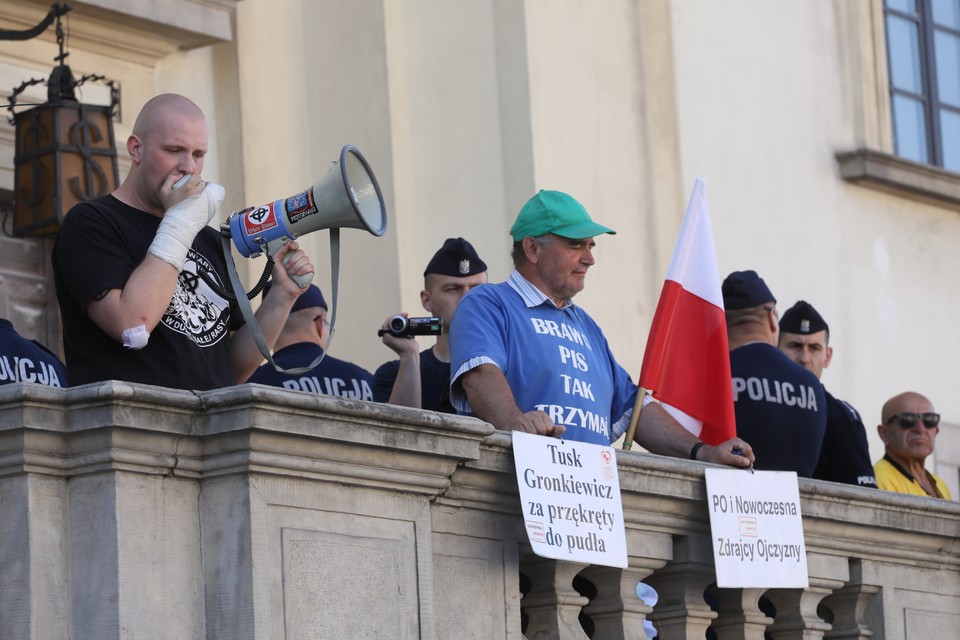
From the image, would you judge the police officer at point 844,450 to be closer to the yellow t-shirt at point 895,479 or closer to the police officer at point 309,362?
the yellow t-shirt at point 895,479

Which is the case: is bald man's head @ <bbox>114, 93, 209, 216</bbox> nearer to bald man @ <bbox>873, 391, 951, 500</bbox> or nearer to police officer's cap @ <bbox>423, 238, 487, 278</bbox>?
police officer's cap @ <bbox>423, 238, 487, 278</bbox>

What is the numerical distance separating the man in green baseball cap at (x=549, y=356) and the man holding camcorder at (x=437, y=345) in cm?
29

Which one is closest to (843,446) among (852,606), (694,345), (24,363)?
(694,345)

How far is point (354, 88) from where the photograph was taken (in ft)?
33.4

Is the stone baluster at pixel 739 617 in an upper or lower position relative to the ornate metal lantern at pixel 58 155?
lower

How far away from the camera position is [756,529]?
5336 mm

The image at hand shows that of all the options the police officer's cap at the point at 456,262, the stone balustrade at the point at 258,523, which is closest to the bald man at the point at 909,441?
the police officer's cap at the point at 456,262

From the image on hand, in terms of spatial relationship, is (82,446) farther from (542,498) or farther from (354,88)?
(354,88)

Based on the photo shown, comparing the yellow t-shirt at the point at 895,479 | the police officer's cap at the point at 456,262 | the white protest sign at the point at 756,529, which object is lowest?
the white protest sign at the point at 756,529

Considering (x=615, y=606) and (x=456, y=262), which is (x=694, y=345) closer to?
(x=456, y=262)

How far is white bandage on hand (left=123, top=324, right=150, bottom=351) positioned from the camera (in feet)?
14.6

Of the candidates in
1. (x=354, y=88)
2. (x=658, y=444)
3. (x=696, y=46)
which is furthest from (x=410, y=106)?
(x=658, y=444)

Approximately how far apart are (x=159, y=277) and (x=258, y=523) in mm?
685

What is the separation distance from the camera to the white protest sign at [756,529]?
207 inches
